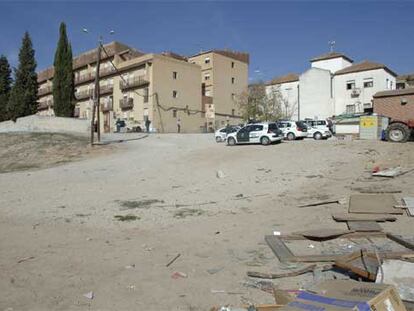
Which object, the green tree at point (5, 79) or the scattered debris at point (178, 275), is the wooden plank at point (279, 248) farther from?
the green tree at point (5, 79)

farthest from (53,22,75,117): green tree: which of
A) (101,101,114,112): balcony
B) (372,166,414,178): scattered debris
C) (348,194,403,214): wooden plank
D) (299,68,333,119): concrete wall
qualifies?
(348,194,403,214): wooden plank

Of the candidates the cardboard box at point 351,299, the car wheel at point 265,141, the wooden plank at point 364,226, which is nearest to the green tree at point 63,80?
the car wheel at point 265,141

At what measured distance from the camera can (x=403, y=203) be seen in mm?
10953

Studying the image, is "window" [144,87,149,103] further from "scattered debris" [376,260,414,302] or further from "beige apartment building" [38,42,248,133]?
"scattered debris" [376,260,414,302]

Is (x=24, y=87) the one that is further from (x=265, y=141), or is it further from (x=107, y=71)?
(x=265, y=141)

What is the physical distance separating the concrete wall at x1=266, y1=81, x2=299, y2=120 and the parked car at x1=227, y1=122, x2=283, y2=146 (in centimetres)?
3437

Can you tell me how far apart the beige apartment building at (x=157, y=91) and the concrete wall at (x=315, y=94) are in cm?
1457

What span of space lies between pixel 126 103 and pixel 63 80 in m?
11.1

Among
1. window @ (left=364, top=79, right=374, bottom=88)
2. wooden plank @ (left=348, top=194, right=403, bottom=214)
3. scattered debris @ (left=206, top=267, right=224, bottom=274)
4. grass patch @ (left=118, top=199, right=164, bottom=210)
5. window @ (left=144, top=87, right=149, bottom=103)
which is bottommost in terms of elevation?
grass patch @ (left=118, top=199, right=164, bottom=210)

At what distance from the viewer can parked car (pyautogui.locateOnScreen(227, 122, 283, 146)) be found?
95.7ft

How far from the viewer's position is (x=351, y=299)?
390cm

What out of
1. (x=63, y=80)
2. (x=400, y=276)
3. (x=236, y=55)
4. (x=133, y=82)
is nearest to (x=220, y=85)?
(x=236, y=55)

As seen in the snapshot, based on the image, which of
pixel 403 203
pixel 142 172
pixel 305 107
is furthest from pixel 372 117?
pixel 305 107

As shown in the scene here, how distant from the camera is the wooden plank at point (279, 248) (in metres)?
7.08
